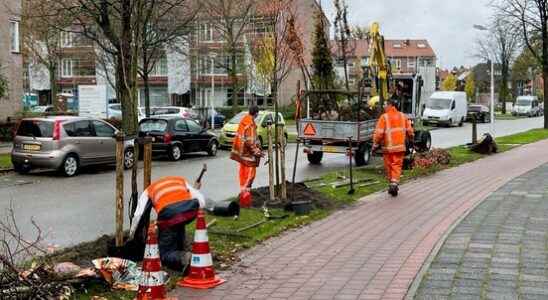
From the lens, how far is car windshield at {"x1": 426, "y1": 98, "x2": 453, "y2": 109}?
48312 millimetres

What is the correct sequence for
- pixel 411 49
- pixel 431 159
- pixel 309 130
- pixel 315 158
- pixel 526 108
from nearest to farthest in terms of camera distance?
pixel 431 159
pixel 309 130
pixel 315 158
pixel 526 108
pixel 411 49

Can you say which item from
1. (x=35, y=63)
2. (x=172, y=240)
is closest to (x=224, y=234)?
(x=172, y=240)

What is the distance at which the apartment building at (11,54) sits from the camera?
3322 centimetres

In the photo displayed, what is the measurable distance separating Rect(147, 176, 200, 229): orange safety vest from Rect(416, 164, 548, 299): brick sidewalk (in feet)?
7.48

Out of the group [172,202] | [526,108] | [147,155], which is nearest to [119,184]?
[147,155]

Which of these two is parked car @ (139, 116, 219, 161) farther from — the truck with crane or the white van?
the white van

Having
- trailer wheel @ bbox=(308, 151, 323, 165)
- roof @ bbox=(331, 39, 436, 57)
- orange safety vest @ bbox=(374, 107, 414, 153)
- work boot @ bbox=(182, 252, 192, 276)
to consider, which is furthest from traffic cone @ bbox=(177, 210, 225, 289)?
roof @ bbox=(331, 39, 436, 57)

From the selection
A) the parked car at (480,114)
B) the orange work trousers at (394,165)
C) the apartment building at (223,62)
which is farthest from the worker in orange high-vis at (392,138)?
Answer: the parked car at (480,114)

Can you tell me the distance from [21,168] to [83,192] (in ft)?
14.9

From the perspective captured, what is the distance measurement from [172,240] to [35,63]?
52.9m

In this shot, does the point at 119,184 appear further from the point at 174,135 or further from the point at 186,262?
the point at 174,135

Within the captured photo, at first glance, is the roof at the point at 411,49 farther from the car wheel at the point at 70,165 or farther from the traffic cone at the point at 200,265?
the traffic cone at the point at 200,265

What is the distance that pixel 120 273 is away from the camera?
21.0 ft

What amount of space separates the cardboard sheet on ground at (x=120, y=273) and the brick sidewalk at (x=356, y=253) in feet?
1.46
